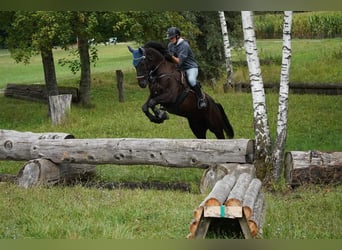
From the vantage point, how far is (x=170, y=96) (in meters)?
3.38

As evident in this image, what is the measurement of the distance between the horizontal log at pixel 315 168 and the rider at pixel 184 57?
0.72m

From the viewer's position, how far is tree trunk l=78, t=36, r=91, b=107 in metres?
3.02

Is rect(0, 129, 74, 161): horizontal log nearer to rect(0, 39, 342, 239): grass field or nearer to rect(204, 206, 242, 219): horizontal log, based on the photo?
rect(0, 39, 342, 239): grass field

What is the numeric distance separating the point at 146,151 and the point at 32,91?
897mm

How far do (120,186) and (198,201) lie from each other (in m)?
0.75

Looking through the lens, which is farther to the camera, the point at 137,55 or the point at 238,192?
the point at 137,55

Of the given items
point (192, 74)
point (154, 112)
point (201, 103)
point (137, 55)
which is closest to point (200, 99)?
point (201, 103)

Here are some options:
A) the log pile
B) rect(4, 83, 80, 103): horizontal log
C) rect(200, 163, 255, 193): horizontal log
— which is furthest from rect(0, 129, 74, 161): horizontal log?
the log pile

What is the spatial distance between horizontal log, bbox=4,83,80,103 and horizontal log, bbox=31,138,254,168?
0.32 m

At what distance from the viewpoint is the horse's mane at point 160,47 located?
3.08 meters

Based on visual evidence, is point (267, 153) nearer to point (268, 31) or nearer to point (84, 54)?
point (268, 31)

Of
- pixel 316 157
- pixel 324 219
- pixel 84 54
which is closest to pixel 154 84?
pixel 84 54

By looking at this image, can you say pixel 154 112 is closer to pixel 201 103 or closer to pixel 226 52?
pixel 201 103

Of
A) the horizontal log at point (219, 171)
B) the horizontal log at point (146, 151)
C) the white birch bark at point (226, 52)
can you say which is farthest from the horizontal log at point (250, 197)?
the white birch bark at point (226, 52)
